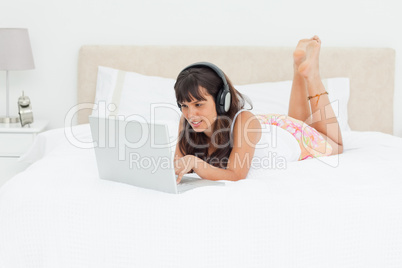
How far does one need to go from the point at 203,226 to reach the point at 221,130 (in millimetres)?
586

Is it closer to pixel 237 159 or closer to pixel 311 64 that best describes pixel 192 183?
pixel 237 159

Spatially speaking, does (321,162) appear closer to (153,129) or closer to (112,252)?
(153,129)

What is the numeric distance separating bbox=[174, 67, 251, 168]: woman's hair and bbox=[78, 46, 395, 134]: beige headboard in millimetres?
992

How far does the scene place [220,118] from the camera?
6.09ft

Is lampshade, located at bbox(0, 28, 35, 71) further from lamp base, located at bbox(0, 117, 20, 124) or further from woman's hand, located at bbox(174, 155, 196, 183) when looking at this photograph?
woman's hand, located at bbox(174, 155, 196, 183)

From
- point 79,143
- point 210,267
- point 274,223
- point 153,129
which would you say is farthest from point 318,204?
point 79,143

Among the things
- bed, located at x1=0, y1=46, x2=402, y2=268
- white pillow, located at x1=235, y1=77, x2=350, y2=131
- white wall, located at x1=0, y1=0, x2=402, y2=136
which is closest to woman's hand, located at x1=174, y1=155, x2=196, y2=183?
bed, located at x1=0, y1=46, x2=402, y2=268

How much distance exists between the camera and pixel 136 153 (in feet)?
4.59

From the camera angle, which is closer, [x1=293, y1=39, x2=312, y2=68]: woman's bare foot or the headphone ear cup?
the headphone ear cup

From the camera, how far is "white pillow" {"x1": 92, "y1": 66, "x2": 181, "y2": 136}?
269 cm

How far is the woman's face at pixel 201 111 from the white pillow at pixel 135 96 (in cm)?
85

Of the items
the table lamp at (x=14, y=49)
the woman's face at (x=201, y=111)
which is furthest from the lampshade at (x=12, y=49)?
the woman's face at (x=201, y=111)

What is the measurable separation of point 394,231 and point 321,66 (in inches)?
65.6

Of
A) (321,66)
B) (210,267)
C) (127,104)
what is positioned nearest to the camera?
(210,267)
